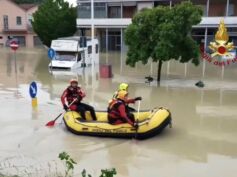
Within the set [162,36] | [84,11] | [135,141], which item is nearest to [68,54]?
[162,36]

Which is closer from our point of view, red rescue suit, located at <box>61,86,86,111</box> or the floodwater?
the floodwater

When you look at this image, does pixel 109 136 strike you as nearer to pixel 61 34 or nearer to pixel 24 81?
pixel 24 81

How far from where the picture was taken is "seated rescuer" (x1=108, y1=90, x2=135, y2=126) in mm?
11711

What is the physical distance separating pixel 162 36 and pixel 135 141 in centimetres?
905

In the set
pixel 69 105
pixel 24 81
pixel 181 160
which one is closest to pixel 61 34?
pixel 24 81

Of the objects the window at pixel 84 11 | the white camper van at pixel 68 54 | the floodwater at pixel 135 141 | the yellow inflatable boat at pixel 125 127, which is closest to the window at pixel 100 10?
the window at pixel 84 11

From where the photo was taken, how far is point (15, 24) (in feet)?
183

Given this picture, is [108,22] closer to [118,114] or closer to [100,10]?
[100,10]

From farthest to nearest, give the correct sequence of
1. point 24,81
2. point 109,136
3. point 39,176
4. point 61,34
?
point 61,34 < point 24,81 < point 109,136 < point 39,176

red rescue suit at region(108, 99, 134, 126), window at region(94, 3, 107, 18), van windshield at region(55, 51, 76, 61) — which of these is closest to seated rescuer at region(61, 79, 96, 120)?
red rescue suit at region(108, 99, 134, 126)

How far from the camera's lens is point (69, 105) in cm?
1298

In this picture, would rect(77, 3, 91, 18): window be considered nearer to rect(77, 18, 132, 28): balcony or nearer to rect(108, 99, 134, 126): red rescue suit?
rect(77, 18, 132, 28): balcony

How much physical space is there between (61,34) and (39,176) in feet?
115

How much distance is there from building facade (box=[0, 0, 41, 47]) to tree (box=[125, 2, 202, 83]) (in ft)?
120
